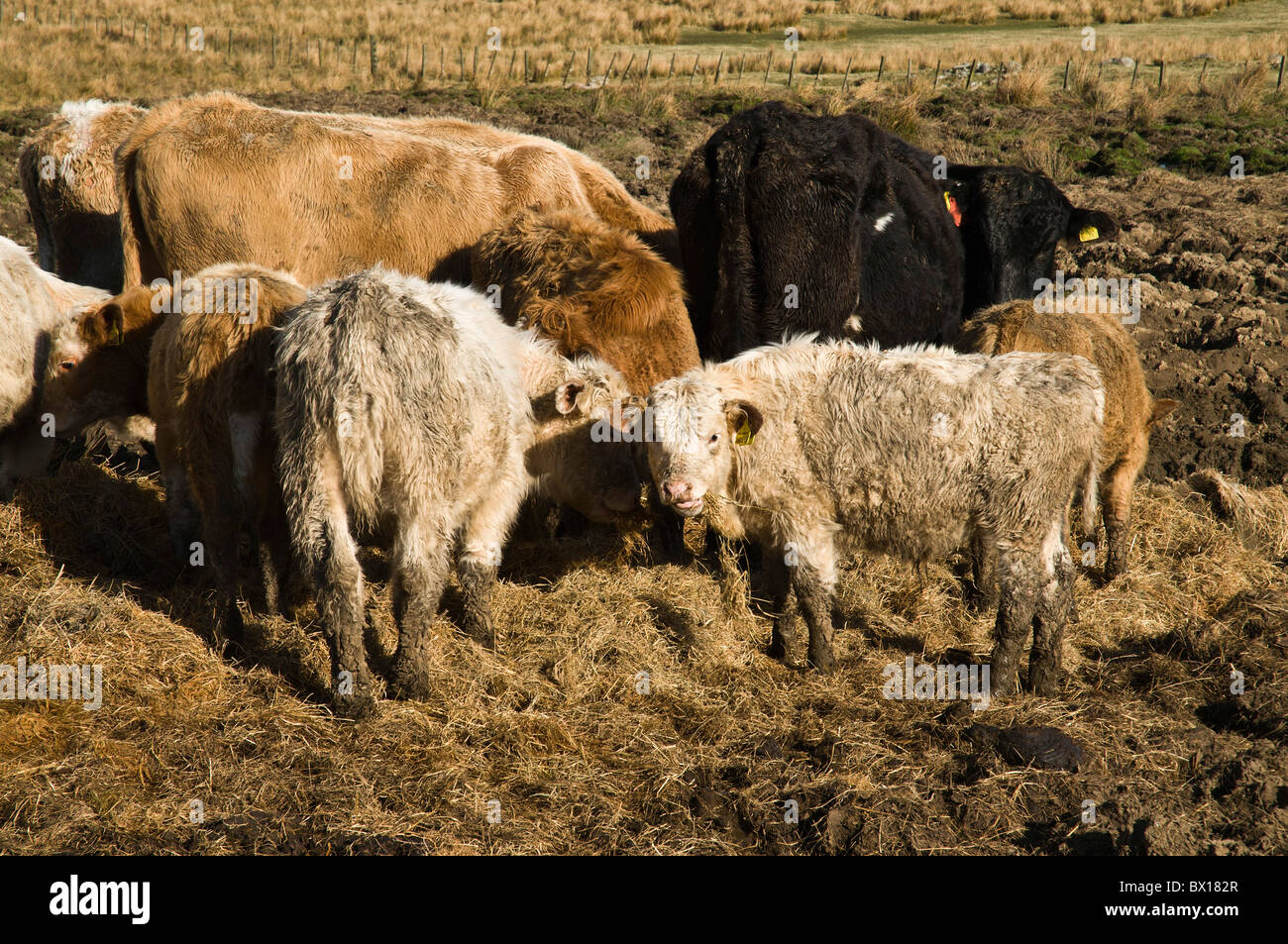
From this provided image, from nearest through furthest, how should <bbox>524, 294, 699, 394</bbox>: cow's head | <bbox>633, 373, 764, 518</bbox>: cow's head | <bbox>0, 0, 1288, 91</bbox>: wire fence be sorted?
<bbox>633, 373, 764, 518</bbox>: cow's head, <bbox>524, 294, 699, 394</bbox>: cow's head, <bbox>0, 0, 1288, 91</bbox>: wire fence

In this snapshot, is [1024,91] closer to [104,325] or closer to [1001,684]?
[1001,684]

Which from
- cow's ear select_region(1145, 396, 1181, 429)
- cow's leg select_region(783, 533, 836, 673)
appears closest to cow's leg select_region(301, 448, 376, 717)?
cow's leg select_region(783, 533, 836, 673)

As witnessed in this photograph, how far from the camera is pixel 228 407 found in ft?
17.1

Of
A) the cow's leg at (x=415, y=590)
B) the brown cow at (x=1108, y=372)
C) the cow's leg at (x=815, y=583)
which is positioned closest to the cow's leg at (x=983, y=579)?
the brown cow at (x=1108, y=372)

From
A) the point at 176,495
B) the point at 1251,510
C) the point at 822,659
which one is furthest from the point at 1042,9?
the point at 176,495

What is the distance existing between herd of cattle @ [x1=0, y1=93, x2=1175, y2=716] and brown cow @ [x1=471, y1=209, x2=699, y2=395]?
21 mm

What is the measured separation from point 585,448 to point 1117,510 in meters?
3.29

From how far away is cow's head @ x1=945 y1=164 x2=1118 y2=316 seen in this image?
8359mm

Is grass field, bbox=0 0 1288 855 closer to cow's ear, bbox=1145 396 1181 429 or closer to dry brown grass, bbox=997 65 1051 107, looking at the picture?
cow's ear, bbox=1145 396 1181 429

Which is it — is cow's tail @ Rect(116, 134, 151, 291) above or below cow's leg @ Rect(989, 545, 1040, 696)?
above

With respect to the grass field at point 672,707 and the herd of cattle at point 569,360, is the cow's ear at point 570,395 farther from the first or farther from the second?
the grass field at point 672,707

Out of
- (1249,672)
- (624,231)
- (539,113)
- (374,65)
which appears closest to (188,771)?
(624,231)

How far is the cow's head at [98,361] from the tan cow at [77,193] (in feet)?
10.5

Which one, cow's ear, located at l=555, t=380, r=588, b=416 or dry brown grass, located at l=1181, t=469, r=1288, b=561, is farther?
dry brown grass, located at l=1181, t=469, r=1288, b=561
